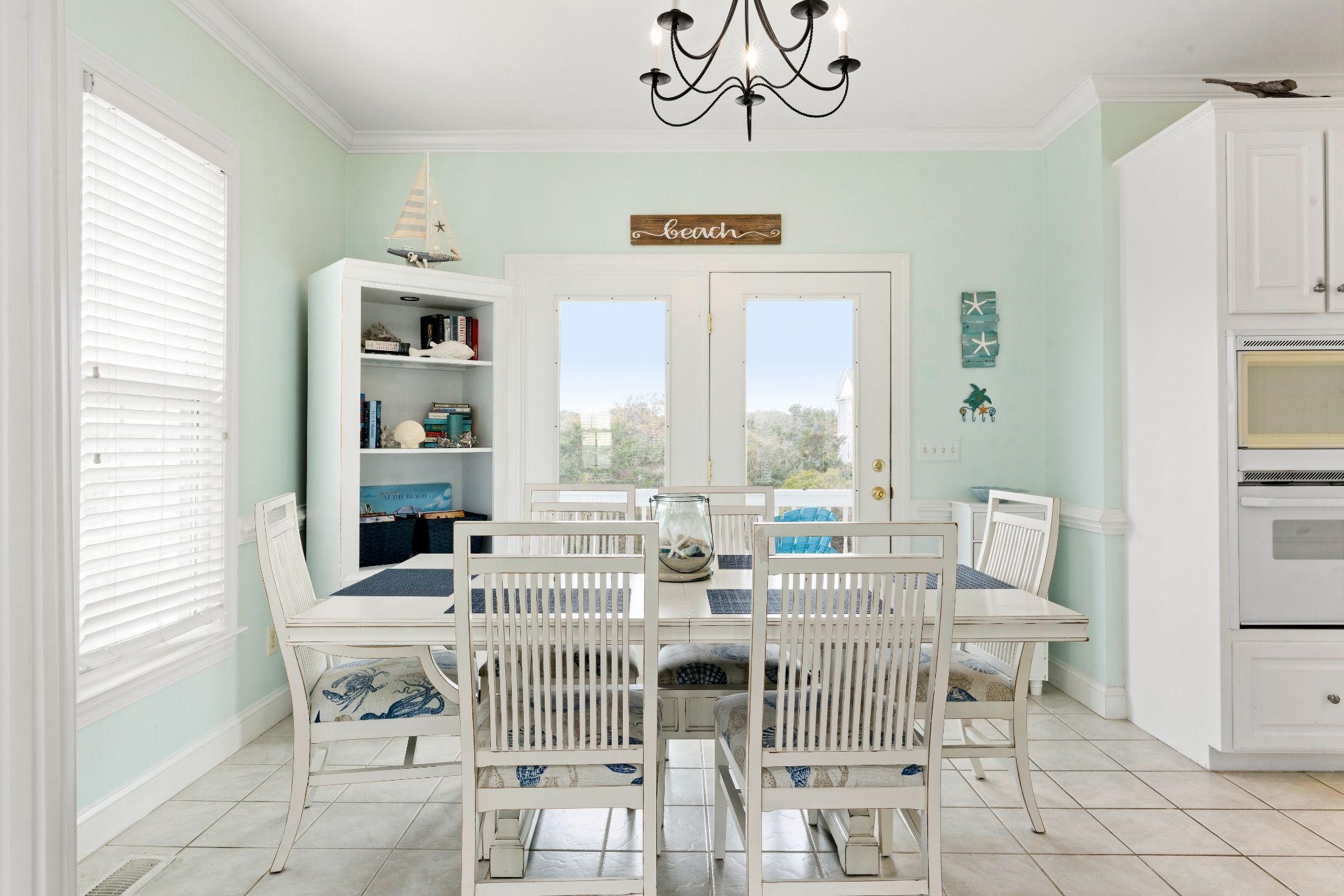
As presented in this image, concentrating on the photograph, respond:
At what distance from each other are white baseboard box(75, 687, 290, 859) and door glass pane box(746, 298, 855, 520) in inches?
91.4

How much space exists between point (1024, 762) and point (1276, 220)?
1998 millimetres

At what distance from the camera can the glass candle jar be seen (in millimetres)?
2164

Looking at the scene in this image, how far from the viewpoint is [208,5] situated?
8.61 ft

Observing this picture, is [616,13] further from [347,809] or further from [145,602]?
[347,809]

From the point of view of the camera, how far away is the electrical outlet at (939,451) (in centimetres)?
383

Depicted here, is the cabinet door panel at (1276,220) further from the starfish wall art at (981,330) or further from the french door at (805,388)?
the french door at (805,388)

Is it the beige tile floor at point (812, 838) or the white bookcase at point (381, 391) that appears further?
the white bookcase at point (381, 391)

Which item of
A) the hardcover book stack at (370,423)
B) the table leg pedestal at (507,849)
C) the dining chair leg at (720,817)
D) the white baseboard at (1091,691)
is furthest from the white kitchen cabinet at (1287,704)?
the hardcover book stack at (370,423)

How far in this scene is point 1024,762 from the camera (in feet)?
7.34

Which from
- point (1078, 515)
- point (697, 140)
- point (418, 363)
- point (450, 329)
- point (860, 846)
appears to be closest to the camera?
point (860, 846)

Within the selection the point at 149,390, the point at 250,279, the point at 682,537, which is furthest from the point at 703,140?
the point at 149,390

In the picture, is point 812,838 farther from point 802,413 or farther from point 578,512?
point 802,413

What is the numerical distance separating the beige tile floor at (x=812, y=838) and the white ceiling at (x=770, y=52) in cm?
258

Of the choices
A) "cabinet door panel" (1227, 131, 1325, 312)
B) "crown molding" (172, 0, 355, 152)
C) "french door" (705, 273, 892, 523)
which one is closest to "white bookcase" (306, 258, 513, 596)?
"crown molding" (172, 0, 355, 152)
